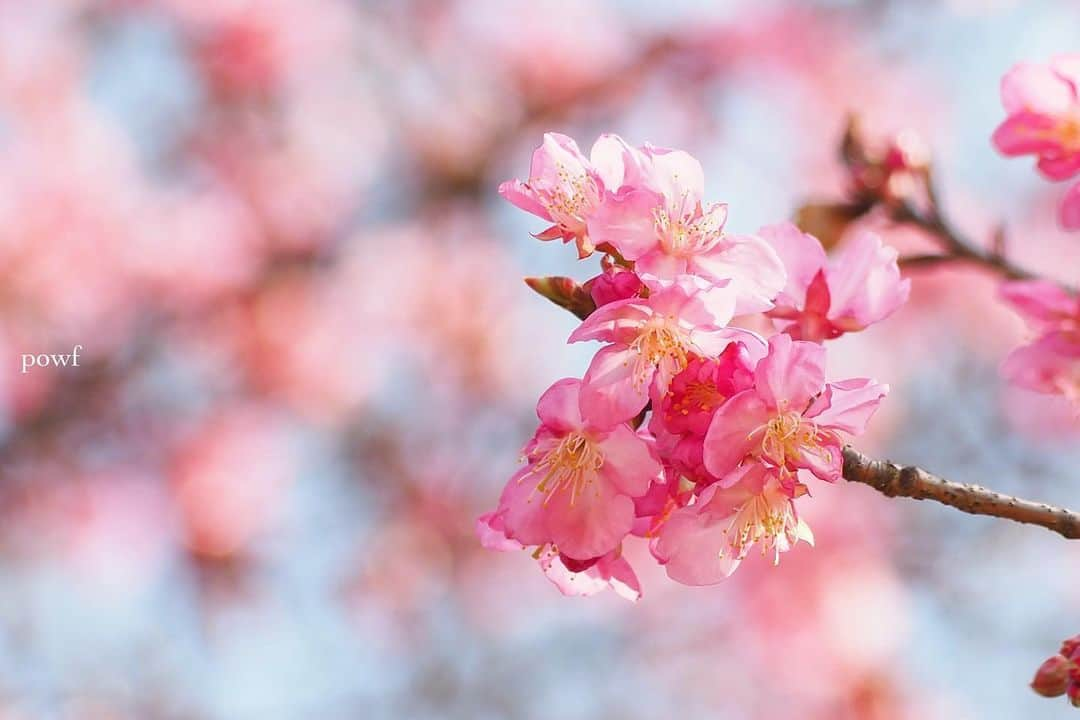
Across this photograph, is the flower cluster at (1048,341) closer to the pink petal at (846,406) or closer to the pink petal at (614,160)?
the pink petal at (846,406)

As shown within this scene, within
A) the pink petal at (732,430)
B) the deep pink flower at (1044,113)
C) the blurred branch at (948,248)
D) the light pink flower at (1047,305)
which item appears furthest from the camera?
the blurred branch at (948,248)

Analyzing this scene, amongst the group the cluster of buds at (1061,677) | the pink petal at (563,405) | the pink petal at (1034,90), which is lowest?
the cluster of buds at (1061,677)

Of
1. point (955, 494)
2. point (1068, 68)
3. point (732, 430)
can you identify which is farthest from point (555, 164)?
point (1068, 68)

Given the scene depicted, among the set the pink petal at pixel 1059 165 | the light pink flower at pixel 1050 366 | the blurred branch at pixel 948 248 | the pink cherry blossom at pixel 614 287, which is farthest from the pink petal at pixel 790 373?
the blurred branch at pixel 948 248

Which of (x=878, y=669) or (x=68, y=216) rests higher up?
(x=68, y=216)

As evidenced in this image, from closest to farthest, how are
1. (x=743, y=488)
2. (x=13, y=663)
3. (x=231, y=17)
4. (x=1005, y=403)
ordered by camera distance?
1. (x=743, y=488)
2. (x=13, y=663)
3. (x=1005, y=403)
4. (x=231, y=17)

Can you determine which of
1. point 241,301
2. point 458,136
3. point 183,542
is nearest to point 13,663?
point 183,542

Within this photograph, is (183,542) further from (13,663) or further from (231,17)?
(231,17)
